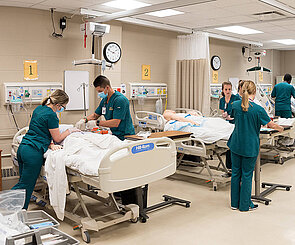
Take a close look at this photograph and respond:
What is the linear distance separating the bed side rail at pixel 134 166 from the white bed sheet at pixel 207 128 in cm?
167

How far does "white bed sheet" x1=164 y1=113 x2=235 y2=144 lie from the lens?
16.3ft

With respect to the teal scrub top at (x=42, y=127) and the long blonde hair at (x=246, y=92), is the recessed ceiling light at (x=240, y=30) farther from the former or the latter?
the teal scrub top at (x=42, y=127)

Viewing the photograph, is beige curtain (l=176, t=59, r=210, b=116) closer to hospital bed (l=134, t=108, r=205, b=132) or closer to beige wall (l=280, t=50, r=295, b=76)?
hospital bed (l=134, t=108, r=205, b=132)

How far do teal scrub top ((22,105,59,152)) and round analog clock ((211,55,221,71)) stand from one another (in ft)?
17.7

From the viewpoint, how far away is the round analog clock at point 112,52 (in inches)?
225

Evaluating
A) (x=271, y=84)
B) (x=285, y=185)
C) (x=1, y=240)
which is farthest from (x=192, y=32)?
(x=1, y=240)

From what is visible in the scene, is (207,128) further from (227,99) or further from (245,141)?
(245,141)

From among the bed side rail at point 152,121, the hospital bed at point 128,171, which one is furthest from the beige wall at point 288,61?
the hospital bed at point 128,171

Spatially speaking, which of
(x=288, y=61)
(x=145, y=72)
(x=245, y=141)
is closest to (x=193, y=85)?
(x=145, y=72)

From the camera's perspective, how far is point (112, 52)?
5816 mm

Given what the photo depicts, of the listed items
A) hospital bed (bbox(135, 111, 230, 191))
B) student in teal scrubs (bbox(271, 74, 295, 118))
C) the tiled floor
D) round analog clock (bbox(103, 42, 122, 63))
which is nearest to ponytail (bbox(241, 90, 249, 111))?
hospital bed (bbox(135, 111, 230, 191))

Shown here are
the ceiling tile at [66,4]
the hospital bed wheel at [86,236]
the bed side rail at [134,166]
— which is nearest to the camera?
the bed side rail at [134,166]

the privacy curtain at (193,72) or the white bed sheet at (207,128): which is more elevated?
the privacy curtain at (193,72)

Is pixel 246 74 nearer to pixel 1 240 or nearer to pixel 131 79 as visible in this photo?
pixel 131 79
